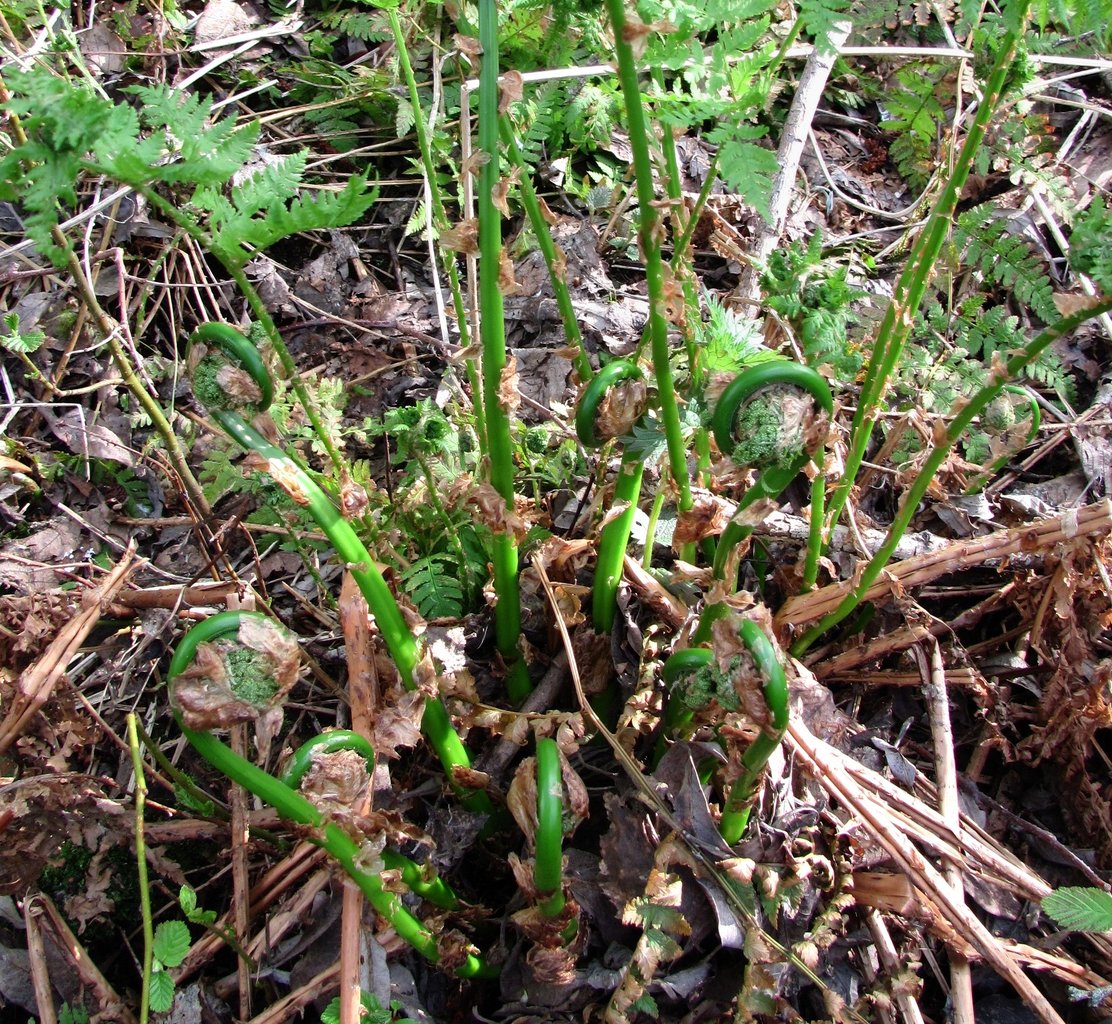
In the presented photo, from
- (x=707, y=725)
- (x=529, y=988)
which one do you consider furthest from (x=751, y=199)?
(x=529, y=988)

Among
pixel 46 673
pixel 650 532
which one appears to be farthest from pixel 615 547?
pixel 46 673

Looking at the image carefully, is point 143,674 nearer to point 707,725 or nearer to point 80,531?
point 80,531

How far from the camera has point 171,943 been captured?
5.21ft

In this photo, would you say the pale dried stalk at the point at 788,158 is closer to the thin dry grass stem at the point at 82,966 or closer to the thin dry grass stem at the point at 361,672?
the thin dry grass stem at the point at 361,672

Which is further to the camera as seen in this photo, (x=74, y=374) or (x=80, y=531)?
(x=74, y=374)

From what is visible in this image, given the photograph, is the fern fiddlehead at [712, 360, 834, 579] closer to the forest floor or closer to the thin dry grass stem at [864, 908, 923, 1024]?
the forest floor

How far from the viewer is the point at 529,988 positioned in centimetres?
164

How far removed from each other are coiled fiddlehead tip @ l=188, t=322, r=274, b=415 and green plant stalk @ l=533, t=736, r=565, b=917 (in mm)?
704

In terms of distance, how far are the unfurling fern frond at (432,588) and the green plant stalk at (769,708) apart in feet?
2.56

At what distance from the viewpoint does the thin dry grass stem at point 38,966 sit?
5.44 ft

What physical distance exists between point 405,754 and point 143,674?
75 centimetres

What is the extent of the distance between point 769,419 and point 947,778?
1.05m

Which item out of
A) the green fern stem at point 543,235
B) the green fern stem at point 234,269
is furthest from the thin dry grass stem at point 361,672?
the green fern stem at point 543,235

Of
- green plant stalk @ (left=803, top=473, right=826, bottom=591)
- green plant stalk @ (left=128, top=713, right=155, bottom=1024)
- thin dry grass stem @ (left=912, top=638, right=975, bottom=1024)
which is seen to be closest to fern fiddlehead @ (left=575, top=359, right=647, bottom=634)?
green plant stalk @ (left=803, top=473, right=826, bottom=591)
